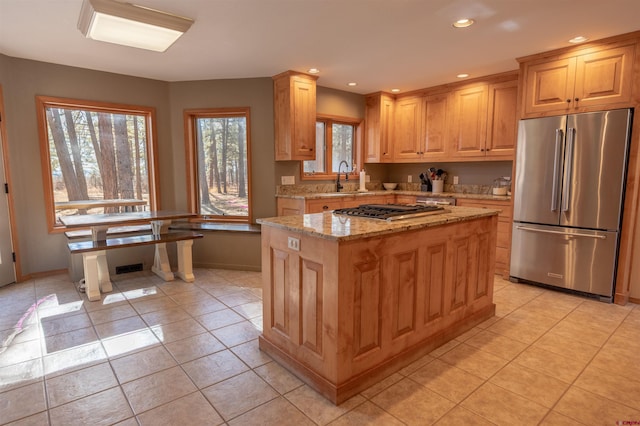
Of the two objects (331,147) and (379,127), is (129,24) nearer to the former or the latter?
(331,147)

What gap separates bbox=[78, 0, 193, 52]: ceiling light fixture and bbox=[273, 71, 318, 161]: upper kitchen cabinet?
63.1 inches

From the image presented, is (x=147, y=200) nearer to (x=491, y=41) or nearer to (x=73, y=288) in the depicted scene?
(x=73, y=288)

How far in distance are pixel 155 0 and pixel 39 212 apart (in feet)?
9.56

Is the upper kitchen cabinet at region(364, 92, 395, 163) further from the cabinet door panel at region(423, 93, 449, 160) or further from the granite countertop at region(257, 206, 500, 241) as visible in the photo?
the granite countertop at region(257, 206, 500, 241)

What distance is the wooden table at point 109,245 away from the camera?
3436 mm

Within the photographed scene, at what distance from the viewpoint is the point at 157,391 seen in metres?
2.03

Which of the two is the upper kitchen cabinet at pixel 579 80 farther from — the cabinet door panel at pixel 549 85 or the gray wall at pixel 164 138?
the gray wall at pixel 164 138

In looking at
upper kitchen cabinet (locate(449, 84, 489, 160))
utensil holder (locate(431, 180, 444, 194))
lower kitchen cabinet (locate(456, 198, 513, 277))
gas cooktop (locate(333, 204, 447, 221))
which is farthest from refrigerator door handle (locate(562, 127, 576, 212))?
utensil holder (locate(431, 180, 444, 194))

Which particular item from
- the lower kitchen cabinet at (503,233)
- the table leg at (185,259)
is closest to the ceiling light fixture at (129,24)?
the table leg at (185,259)

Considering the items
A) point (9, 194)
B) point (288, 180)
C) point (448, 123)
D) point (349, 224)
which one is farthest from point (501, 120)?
point (9, 194)

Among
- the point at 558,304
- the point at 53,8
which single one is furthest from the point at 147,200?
the point at 558,304

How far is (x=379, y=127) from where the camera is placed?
5398 mm

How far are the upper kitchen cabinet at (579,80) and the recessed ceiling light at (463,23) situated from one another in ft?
4.00

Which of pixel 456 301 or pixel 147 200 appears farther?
pixel 147 200
